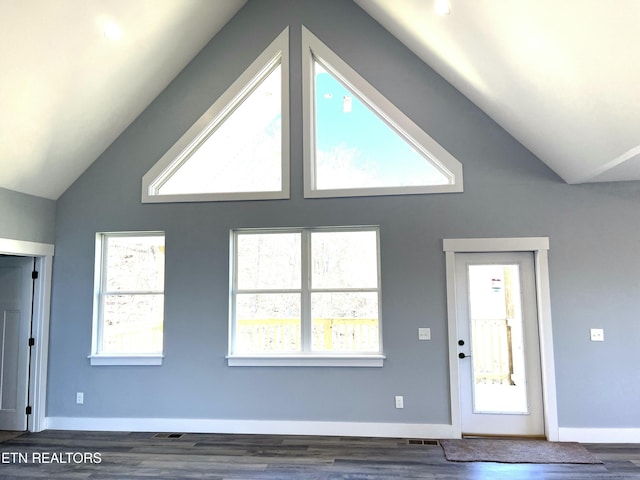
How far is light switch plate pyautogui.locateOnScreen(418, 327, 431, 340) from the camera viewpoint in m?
4.26

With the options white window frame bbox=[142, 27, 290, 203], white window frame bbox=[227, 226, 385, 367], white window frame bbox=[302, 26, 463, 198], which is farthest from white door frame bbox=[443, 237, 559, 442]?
white window frame bbox=[142, 27, 290, 203]

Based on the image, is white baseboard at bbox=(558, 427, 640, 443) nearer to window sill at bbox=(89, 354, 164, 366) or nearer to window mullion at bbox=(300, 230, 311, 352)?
window mullion at bbox=(300, 230, 311, 352)

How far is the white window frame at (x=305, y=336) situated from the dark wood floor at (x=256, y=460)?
72 centimetres

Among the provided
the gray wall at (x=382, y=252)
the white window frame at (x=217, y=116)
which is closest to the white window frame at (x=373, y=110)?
the gray wall at (x=382, y=252)

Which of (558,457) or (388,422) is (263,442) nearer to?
(388,422)

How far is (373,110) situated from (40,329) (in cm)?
435

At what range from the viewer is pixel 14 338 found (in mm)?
4668

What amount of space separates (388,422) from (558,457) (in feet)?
4.90

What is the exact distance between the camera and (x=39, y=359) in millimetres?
4582

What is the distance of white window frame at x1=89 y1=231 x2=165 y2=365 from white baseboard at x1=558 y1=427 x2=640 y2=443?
412cm

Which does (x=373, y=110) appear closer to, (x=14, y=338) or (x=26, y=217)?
(x=26, y=217)

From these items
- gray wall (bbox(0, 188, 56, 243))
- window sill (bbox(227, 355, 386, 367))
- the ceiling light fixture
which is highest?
the ceiling light fixture

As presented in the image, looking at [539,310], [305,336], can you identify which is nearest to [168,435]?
[305,336]

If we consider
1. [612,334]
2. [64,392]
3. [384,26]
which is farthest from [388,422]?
[384,26]
